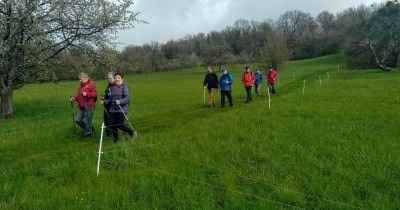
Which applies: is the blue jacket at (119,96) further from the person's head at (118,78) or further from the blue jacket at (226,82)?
the blue jacket at (226,82)

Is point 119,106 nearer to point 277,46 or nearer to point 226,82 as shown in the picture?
point 226,82

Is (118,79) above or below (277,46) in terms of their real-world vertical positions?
below

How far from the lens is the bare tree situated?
55.6ft

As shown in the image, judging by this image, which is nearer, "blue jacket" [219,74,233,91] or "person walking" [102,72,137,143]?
"person walking" [102,72,137,143]

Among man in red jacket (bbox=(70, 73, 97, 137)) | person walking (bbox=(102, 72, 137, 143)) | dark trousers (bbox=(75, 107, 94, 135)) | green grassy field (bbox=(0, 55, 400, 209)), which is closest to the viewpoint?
green grassy field (bbox=(0, 55, 400, 209))

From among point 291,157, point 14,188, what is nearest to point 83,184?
point 14,188

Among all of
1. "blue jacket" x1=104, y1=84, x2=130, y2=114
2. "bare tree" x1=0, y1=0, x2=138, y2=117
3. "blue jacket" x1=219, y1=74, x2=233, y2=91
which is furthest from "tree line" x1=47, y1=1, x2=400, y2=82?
"blue jacket" x1=104, y1=84, x2=130, y2=114

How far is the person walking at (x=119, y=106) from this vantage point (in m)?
10.7

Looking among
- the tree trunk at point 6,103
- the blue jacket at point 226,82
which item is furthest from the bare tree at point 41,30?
the blue jacket at point 226,82

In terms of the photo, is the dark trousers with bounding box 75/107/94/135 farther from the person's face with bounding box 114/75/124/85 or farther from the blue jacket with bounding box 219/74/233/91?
the blue jacket with bounding box 219/74/233/91

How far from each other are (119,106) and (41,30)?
929 cm

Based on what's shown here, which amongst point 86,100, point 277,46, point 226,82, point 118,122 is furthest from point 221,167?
point 277,46

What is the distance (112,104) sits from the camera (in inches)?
428

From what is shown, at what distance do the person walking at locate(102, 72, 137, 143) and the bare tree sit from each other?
8164 mm
